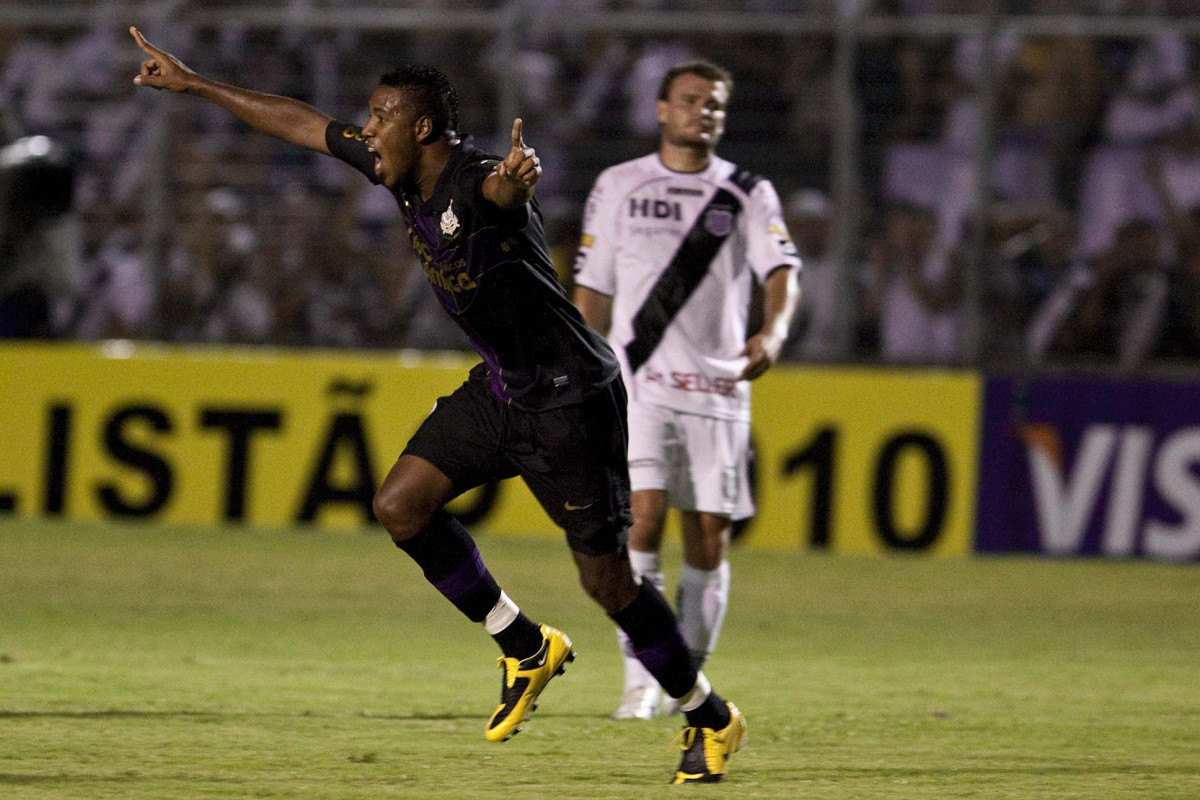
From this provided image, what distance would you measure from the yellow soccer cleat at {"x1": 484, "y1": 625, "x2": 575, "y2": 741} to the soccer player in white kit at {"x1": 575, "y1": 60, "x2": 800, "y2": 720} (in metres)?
1.28

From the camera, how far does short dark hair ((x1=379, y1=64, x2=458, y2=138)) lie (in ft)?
18.1

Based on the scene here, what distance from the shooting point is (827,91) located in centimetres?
1245

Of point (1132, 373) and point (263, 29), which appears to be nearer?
point (1132, 373)

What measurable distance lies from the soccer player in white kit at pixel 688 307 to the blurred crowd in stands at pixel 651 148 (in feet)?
16.8

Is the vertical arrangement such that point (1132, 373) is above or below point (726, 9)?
below

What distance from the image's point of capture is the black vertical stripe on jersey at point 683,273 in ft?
23.6

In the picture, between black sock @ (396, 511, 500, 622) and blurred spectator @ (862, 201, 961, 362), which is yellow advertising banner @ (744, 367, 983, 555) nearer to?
blurred spectator @ (862, 201, 961, 362)

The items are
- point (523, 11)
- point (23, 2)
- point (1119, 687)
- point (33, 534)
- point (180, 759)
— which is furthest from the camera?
point (23, 2)

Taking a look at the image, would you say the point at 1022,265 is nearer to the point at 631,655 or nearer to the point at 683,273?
the point at 683,273

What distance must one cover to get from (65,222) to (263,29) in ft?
6.24

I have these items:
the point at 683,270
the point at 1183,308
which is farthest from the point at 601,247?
the point at 1183,308

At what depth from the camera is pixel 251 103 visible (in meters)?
6.06

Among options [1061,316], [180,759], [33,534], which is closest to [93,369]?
[33,534]

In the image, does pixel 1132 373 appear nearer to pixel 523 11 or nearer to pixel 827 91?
pixel 827 91
